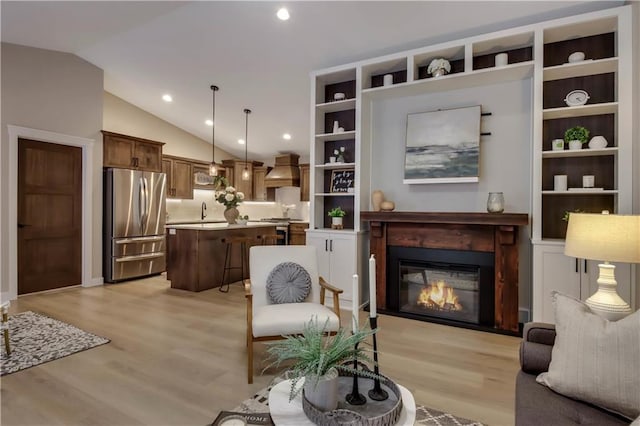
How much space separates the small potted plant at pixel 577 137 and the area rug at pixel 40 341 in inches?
184

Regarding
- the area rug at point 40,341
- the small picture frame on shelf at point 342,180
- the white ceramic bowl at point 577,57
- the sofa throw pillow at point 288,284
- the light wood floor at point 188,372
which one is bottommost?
the light wood floor at point 188,372

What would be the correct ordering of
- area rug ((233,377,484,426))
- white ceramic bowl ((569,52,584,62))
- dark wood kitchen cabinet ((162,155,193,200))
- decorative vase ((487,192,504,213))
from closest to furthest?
area rug ((233,377,484,426)), white ceramic bowl ((569,52,584,62)), decorative vase ((487,192,504,213)), dark wood kitchen cabinet ((162,155,193,200))

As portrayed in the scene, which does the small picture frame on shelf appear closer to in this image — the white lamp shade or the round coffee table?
the white lamp shade

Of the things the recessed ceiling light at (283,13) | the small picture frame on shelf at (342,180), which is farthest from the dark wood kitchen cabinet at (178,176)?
the recessed ceiling light at (283,13)

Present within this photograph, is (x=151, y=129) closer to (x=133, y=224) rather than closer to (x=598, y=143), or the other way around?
(x=133, y=224)

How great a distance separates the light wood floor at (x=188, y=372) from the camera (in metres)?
2.12

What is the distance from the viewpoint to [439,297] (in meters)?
3.92

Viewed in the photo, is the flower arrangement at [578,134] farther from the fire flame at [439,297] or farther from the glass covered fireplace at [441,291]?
the fire flame at [439,297]

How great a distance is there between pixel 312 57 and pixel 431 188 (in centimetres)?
224

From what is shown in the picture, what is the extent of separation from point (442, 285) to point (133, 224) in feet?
16.1

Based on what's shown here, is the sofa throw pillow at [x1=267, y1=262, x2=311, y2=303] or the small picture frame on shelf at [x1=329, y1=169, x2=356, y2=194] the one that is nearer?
the sofa throw pillow at [x1=267, y1=262, x2=311, y2=303]

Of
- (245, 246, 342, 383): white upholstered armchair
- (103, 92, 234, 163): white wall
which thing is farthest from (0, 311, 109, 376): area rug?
(103, 92, 234, 163): white wall

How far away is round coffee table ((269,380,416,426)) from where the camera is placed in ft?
4.10

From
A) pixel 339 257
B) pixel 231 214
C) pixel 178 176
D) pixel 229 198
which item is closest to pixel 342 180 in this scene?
→ pixel 339 257
